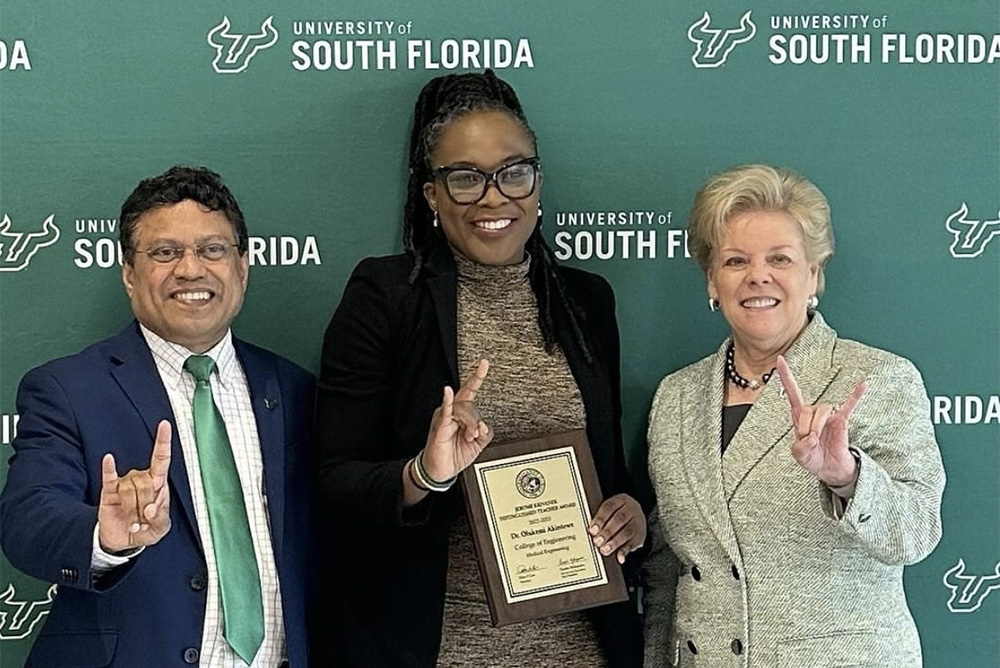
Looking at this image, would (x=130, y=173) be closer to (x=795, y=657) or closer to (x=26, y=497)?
(x=26, y=497)

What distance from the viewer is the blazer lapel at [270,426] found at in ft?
6.77

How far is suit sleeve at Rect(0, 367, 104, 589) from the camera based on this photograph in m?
1.78

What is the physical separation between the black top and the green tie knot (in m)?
0.90

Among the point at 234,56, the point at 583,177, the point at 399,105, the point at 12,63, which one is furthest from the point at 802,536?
the point at 12,63

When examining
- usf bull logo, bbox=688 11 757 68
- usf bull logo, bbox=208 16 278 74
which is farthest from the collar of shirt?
usf bull logo, bbox=688 11 757 68

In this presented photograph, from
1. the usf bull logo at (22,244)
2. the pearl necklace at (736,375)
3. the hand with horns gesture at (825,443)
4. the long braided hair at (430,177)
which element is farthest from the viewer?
the usf bull logo at (22,244)

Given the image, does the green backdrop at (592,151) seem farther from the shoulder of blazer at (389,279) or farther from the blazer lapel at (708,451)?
the blazer lapel at (708,451)

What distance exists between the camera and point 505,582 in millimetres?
1979

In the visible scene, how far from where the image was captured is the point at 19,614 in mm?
2443

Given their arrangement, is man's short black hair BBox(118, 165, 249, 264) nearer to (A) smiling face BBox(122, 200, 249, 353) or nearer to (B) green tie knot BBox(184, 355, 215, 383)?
(A) smiling face BBox(122, 200, 249, 353)

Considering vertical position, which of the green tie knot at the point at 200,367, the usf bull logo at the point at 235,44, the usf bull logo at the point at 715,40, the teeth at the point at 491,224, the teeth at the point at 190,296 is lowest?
the green tie knot at the point at 200,367

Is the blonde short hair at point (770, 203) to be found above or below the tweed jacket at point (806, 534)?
above

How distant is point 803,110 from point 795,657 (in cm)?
115

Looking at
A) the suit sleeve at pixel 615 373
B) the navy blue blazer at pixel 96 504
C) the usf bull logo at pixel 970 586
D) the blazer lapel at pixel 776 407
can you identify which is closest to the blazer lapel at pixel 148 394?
the navy blue blazer at pixel 96 504
